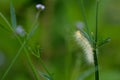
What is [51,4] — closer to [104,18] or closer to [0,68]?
[104,18]

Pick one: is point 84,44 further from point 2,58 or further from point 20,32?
point 2,58

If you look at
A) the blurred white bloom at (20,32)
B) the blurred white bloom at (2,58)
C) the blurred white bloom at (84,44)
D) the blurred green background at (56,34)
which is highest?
the blurred green background at (56,34)

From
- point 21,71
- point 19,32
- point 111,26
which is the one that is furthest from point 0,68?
point 19,32

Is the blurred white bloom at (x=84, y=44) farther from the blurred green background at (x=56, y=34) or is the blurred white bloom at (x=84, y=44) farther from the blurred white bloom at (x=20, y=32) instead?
the blurred green background at (x=56, y=34)

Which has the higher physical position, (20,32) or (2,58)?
(2,58)

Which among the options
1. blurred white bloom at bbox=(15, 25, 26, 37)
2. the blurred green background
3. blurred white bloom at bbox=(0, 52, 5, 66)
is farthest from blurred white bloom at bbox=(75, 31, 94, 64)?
blurred white bloom at bbox=(0, 52, 5, 66)

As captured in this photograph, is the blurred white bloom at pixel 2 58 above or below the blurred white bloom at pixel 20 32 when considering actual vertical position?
above

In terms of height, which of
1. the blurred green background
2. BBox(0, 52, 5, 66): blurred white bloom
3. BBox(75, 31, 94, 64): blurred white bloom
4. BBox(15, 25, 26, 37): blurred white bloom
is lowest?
BBox(75, 31, 94, 64): blurred white bloom

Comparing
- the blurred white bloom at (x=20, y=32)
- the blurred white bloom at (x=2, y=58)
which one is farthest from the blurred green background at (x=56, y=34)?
the blurred white bloom at (x=20, y=32)

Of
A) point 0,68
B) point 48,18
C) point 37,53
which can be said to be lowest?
point 37,53

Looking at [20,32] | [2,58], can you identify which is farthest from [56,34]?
[20,32]

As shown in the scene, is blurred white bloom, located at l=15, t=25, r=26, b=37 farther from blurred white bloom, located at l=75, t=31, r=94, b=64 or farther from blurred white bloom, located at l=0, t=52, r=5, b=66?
blurred white bloom, located at l=0, t=52, r=5, b=66
